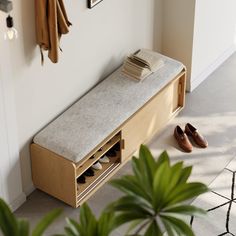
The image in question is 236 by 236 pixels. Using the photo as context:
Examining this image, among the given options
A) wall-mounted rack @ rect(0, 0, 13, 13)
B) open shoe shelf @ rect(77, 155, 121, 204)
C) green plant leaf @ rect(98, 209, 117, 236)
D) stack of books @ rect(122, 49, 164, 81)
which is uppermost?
wall-mounted rack @ rect(0, 0, 13, 13)

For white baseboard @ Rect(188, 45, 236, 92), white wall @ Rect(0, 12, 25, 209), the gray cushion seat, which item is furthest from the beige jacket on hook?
white baseboard @ Rect(188, 45, 236, 92)

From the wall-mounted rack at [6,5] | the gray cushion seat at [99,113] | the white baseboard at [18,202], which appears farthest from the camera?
the white baseboard at [18,202]

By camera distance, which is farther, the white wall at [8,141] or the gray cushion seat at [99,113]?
the gray cushion seat at [99,113]

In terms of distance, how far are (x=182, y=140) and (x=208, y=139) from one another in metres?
0.21

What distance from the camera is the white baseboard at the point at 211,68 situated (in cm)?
512

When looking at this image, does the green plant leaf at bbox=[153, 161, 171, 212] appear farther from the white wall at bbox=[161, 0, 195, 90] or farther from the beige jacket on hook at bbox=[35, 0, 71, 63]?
the white wall at bbox=[161, 0, 195, 90]

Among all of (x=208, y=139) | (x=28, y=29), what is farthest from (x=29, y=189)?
(x=208, y=139)

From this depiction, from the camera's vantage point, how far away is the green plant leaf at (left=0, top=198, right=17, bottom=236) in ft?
5.81

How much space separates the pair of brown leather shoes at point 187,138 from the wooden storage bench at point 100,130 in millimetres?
166

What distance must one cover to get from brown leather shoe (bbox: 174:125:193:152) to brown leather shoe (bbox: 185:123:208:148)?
0.06m

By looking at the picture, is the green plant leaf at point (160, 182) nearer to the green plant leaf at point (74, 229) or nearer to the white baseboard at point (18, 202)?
the green plant leaf at point (74, 229)

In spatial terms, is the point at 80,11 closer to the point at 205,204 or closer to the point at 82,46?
the point at 82,46

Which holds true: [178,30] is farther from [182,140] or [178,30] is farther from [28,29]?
[28,29]

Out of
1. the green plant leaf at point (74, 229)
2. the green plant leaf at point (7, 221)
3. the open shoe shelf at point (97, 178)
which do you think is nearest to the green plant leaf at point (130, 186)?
the green plant leaf at point (74, 229)
